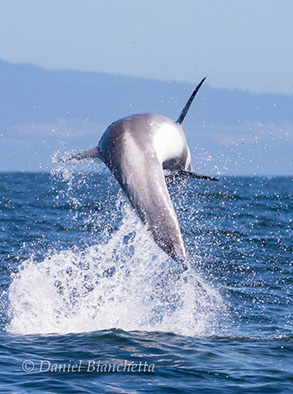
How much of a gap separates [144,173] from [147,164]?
0.16 metres

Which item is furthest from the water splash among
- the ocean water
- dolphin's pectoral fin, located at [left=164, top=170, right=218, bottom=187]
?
dolphin's pectoral fin, located at [left=164, top=170, right=218, bottom=187]

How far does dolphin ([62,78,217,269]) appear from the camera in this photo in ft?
26.5

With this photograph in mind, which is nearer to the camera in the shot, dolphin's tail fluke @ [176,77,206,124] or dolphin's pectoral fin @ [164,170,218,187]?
dolphin's pectoral fin @ [164,170,218,187]

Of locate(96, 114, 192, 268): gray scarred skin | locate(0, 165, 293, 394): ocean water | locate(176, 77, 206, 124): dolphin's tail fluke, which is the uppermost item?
locate(176, 77, 206, 124): dolphin's tail fluke

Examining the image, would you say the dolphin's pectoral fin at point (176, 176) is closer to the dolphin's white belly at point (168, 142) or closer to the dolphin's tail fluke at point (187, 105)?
the dolphin's white belly at point (168, 142)

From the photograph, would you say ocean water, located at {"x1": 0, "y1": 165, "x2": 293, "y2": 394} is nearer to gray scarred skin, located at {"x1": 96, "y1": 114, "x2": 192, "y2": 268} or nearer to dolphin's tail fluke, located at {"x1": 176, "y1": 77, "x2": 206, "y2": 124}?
gray scarred skin, located at {"x1": 96, "y1": 114, "x2": 192, "y2": 268}

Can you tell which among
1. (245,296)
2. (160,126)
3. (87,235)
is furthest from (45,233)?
(160,126)

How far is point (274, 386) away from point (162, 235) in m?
2.38

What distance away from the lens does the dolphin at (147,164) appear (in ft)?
26.5

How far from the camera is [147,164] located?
8305 millimetres

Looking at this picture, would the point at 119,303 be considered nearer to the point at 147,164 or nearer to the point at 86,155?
the point at 86,155

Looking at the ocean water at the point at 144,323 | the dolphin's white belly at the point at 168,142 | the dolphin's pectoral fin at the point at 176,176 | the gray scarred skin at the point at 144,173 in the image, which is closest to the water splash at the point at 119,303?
the ocean water at the point at 144,323

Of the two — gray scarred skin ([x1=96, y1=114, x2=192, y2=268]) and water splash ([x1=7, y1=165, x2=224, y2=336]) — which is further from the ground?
gray scarred skin ([x1=96, y1=114, x2=192, y2=268])

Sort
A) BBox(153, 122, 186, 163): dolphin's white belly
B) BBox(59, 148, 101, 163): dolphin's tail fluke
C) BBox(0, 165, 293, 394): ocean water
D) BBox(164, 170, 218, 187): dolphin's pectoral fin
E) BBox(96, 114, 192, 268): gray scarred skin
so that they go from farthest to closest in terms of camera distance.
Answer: BBox(164, 170, 218, 187): dolphin's pectoral fin → BBox(59, 148, 101, 163): dolphin's tail fluke → BBox(153, 122, 186, 163): dolphin's white belly → BBox(0, 165, 293, 394): ocean water → BBox(96, 114, 192, 268): gray scarred skin
